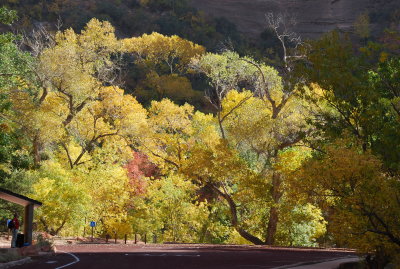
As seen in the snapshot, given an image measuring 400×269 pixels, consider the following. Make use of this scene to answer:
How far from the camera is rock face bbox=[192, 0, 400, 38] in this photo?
136 metres

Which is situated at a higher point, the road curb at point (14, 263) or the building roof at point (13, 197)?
the building roof at point (13, 197)

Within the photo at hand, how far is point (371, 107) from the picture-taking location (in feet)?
73.8

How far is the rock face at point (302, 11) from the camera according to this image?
445 ft

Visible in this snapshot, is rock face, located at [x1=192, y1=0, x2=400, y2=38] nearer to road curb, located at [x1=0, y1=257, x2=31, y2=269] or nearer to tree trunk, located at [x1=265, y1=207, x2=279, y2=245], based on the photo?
tree trunk, located at [x1=265, y1=207, x2=279, y2=245]

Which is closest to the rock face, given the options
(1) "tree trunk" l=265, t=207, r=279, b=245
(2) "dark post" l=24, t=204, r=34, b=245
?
(1) "tree trunk" l=265, t=207, r=279, b=245

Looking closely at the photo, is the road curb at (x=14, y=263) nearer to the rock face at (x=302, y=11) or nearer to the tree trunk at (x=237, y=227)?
the tree trunk at (x=237, y=227)

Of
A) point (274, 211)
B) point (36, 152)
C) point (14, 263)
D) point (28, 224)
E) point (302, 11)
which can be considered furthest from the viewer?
point (302, 11)

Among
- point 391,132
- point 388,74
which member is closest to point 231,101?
point 388,74

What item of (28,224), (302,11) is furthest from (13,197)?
(302,11)

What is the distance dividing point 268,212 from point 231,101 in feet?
49.5

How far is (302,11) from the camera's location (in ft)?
468

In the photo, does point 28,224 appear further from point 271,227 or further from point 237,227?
point 271,227

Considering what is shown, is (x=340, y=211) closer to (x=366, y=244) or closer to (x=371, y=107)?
(x=366, y=244)

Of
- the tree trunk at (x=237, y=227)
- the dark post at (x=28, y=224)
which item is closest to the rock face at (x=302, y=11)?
the tree trunk at (x=237, y=227)
